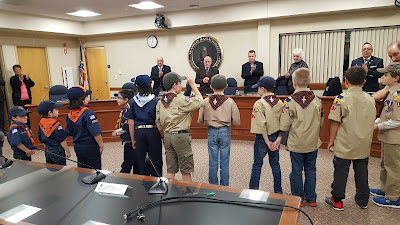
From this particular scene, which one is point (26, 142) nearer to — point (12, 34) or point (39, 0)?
point (39, 0)

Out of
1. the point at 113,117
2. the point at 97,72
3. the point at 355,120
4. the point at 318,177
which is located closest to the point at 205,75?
the point at 113,117

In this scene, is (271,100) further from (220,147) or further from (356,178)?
(356,178)

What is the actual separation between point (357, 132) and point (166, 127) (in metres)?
1.76

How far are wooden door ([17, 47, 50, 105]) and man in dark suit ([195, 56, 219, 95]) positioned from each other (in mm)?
4981

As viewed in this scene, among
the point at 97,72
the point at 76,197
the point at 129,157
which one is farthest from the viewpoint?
the point at 97,72

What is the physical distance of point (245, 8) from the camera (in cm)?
633

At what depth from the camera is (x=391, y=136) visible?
96.8 inches

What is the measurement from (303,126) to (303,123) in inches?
1.1

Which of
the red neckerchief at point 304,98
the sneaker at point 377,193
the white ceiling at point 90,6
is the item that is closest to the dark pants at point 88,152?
the red neckerchief at point 304,98

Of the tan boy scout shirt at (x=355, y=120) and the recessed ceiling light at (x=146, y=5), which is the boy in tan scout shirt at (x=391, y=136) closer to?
the tan boy scout shirt at (x=355, y=120)

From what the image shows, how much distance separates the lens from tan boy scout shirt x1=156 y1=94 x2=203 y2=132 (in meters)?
2.49

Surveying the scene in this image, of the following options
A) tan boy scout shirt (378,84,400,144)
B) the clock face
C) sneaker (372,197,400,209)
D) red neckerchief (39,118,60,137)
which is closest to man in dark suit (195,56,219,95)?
the clock face

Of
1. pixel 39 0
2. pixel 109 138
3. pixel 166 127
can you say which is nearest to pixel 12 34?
pixel 39 0

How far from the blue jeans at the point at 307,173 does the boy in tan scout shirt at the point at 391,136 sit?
0.65 m
